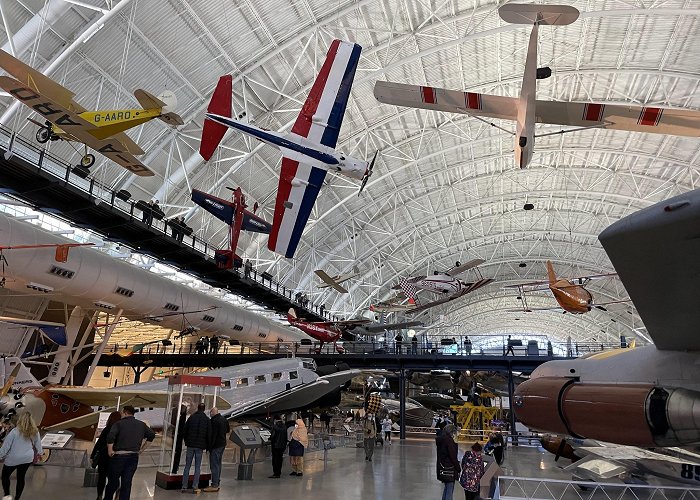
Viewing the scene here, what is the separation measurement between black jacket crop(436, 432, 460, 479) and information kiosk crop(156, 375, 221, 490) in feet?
15.1

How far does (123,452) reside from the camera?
6512mm

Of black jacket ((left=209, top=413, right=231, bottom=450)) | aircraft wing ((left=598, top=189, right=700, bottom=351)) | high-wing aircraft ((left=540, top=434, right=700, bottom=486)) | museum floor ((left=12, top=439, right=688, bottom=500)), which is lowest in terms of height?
museum floor ((left=12, top=439, right=688, bottom=500))

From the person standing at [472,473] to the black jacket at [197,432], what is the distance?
14.7ft

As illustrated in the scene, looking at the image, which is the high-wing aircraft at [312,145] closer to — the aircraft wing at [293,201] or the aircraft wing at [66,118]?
the aircraft wing at [293,201]

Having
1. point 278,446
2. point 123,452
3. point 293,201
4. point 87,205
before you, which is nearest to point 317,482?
point 278,446

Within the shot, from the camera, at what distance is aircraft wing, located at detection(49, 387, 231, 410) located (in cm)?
1305

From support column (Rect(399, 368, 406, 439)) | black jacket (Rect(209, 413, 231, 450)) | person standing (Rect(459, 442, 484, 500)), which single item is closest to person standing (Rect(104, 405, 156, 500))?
black jacket (Rect(209, 413, 231, 450))

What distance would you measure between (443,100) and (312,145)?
3441 millimetres

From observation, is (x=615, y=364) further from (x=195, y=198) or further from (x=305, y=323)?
(x=305, y=323)

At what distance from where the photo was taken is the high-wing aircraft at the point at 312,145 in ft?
40.5

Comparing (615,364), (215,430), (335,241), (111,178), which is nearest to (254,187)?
(111,178)

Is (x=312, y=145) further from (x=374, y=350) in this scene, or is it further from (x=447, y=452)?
(x=374, y=350)

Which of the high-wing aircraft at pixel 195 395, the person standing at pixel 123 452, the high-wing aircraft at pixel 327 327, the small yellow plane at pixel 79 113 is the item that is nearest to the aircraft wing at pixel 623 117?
the small yellow plane at pixel 79 113

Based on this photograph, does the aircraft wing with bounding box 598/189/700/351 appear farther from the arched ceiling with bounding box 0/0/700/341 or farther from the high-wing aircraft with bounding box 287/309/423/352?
the high-wing aircraft with bounding box 287/309/423/352
